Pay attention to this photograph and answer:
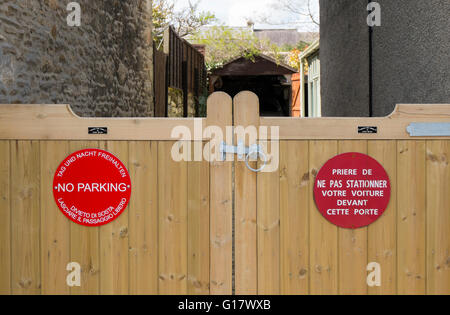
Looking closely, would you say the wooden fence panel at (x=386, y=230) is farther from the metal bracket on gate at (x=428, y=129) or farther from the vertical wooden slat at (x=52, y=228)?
the vertical wooden slat at (x=52, y=228)

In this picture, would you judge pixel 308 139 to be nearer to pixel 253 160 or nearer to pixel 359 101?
pixel 253 160

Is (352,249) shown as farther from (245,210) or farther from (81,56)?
(81,56)

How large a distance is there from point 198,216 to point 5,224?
1.20 m

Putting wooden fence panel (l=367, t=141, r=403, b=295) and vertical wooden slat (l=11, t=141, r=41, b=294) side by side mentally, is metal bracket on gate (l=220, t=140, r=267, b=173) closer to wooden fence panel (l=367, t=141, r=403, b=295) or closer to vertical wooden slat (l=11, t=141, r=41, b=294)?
wooden fence panel (l=367, t=141, r=403, b=295)

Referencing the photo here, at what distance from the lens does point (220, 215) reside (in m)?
3.31

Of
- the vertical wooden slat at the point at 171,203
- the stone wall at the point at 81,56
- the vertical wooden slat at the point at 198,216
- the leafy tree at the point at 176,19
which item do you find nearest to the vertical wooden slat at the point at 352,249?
the vertical wooden slat at the point at 198,216

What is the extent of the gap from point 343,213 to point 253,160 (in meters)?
0.64

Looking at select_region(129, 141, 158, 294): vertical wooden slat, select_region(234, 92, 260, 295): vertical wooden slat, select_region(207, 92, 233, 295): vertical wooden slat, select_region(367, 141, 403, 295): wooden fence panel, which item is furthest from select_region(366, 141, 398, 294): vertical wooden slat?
select_region(129, 141, 158, 294): vertical wooden slat

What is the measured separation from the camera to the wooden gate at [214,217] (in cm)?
331

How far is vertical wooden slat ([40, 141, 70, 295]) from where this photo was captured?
130 inches

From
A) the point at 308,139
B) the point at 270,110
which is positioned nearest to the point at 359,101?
the point at 308,139

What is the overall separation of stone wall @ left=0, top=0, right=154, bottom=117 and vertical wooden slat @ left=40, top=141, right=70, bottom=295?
1254 mm

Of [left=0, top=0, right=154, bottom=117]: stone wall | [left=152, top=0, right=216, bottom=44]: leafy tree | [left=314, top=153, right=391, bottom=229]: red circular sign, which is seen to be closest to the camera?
[left=314, top=153, right=391, bottom=229]: red circular sign

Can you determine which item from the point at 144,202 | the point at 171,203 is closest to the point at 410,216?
the point at 171,203
